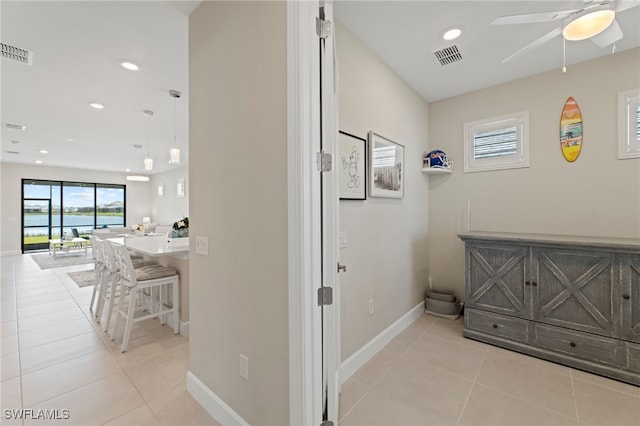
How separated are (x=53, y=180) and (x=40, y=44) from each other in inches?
367

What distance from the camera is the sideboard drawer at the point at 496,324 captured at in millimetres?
2383

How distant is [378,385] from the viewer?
1.95 metres

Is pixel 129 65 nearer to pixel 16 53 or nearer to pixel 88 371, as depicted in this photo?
pixel 16 53

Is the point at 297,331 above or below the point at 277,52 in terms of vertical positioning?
Result: below

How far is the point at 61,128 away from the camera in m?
4.76

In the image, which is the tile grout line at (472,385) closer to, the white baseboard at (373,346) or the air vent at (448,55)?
the white baseboard at (373,346)

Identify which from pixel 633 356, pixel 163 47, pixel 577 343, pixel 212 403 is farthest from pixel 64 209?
pixel 633 356

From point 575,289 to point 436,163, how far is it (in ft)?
5.91

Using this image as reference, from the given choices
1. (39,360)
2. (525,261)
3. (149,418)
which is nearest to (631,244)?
(525,261)

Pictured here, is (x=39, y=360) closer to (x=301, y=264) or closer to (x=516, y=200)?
(x=301, y=264)

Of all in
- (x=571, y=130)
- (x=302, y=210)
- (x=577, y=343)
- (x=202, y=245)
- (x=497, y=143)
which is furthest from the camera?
(x=497, y=143)

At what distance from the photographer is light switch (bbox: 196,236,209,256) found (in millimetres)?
1699

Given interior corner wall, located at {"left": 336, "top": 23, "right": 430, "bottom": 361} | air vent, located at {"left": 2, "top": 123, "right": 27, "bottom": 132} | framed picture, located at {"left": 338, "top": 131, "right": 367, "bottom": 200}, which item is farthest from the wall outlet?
air vent, located at {"left": 2, "top": 123, "right": 27, "bottom": 132}

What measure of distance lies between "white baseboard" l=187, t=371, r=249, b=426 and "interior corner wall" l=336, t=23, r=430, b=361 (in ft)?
2.82
